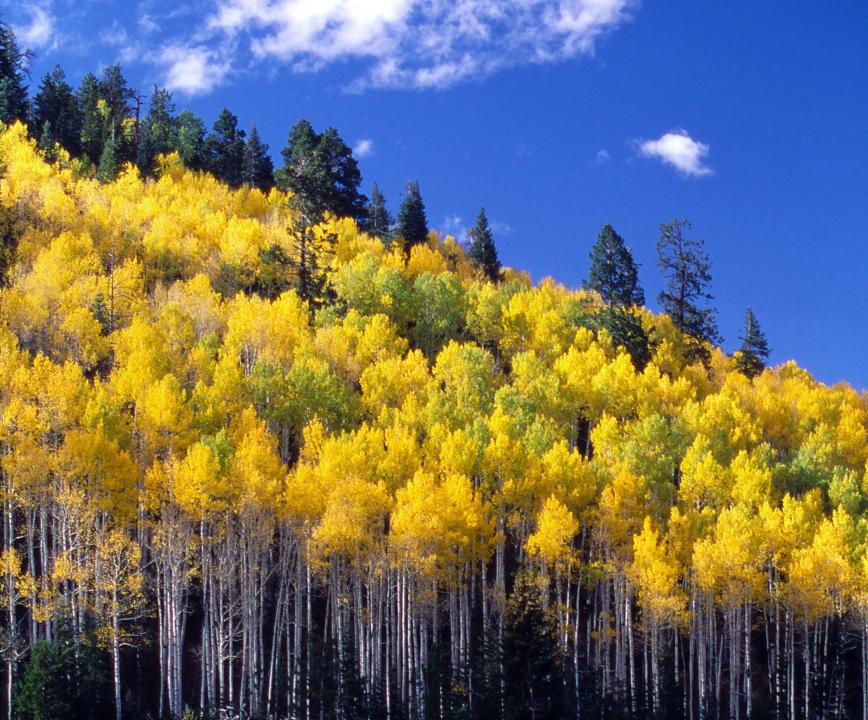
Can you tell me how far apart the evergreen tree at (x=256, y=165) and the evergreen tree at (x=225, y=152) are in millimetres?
830

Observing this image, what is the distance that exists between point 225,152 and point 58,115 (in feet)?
53.3

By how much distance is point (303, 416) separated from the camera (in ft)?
147

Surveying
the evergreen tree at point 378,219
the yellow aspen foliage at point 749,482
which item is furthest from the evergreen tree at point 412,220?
the yellow aspen foliage at point 749,482

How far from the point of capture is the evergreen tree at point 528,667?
31375 mm

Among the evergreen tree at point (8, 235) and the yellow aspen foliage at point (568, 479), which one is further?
the evergreen tree at point (8, 235)

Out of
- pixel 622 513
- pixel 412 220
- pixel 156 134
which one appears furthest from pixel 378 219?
pixel 622 513

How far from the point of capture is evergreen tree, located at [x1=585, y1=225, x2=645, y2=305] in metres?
73.4

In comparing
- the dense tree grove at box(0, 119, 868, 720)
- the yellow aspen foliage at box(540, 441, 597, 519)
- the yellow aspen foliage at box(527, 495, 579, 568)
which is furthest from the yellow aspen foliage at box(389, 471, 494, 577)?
the yellow aspen foliage at box(540, 441, 597, 519)

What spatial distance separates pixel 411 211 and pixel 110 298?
35063mm

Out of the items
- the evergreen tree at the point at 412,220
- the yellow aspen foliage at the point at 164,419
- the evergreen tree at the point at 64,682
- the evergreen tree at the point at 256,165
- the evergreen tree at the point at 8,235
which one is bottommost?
the evergreen tree at the point at 64,682

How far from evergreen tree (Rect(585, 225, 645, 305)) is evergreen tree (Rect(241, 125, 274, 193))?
3685 cm

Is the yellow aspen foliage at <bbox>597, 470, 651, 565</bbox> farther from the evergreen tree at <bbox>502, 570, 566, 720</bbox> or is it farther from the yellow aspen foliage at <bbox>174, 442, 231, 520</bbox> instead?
the yellow aspen foliage at <bbox>174, 442, 231, 520</bbox>

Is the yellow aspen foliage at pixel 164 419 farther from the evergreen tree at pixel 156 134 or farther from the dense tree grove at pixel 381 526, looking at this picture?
the evergreen tree at pixel 156 134

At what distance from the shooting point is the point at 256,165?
9162cm
